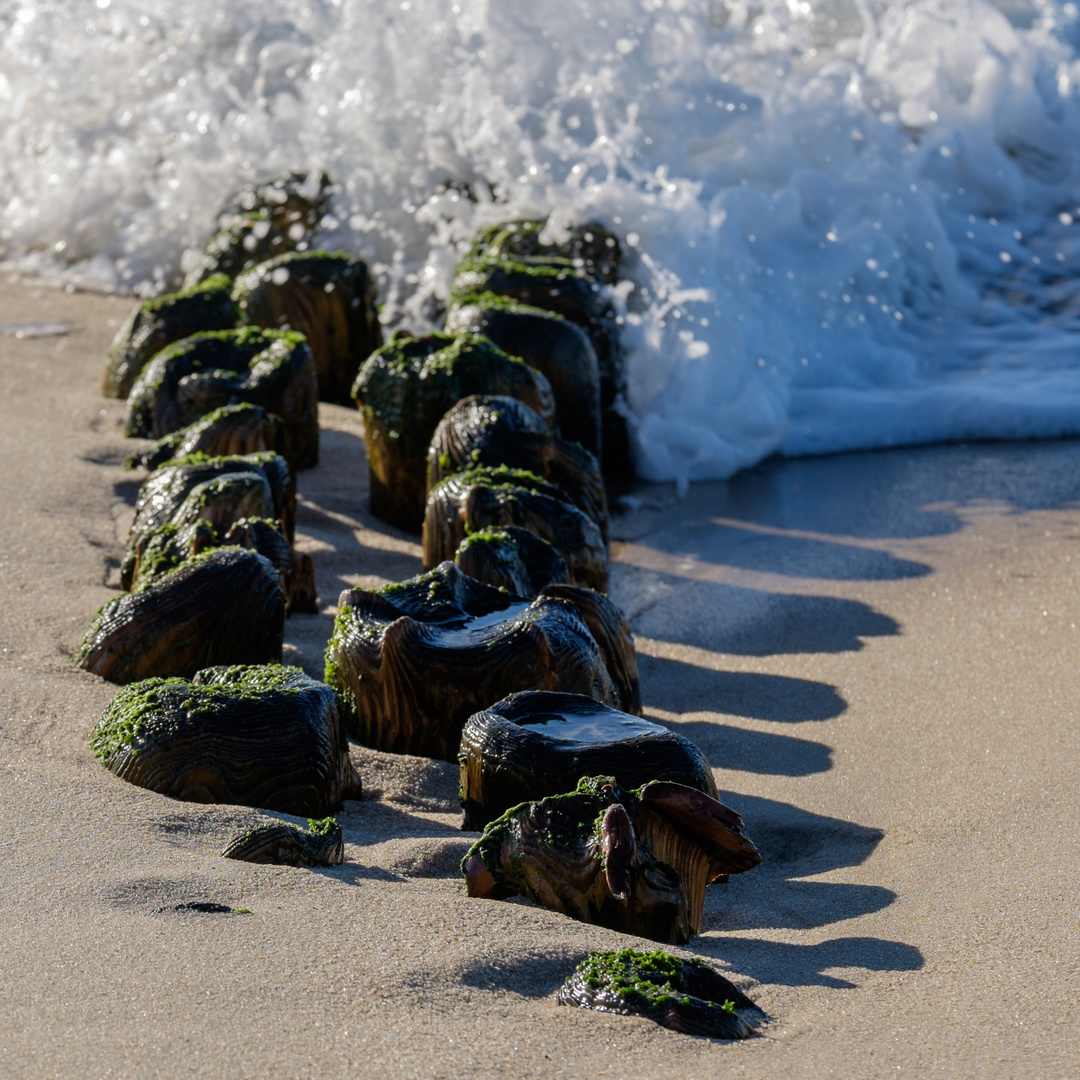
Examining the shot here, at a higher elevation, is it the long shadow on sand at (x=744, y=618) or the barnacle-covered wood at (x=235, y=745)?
the barnacle-covered wood at (x=235, y=745)

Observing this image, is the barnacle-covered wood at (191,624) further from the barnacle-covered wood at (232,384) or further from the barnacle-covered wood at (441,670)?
the barnacle-covered wood at (232,384)

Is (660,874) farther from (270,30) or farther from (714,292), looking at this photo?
(270,30)

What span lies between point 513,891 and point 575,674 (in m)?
0.86

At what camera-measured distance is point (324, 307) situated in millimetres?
6352

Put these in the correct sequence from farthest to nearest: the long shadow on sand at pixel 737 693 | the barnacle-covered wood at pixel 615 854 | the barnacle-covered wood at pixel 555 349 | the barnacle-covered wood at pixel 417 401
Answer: the barnacle-covered wood at pixel 555 349 < the barnacle-covered wood at pixel 417 401 < the long shadow on sand at pixel 737 693 < the barnacle-covered wood at pixel 615 854

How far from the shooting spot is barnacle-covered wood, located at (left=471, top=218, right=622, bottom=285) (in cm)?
671

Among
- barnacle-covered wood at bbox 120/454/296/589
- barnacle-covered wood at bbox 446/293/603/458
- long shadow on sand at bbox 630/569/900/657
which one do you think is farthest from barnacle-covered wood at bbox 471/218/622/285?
barnacle-covered wood at bbox 120/454/296/589

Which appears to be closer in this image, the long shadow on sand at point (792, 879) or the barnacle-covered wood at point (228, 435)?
the long shadow on sand at point (792, 879)

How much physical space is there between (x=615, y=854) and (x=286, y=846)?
1.91ft

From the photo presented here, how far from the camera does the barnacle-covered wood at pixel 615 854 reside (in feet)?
7.44

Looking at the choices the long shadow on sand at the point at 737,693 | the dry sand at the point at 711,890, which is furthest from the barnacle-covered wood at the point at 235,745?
the long shadow on sand at the point at 737,693

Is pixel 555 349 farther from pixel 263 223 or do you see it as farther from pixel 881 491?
pixel 263 223

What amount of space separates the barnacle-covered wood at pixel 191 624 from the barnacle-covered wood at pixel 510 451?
1.28 m

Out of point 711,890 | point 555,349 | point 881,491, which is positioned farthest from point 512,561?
point 881,491
